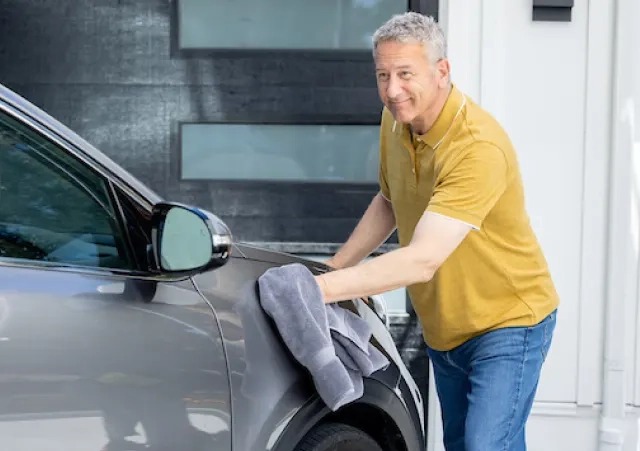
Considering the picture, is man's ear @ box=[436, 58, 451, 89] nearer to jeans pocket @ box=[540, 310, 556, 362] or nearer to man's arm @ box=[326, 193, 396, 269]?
man's arm @ box=[326, 193, 396, 269]

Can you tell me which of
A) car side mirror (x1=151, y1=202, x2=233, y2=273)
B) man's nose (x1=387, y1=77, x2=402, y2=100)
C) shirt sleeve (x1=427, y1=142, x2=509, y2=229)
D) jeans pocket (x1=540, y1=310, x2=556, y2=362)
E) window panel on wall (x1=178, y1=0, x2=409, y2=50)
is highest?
window panel on wall (x1=178, y1=0, x2=409, y2=50)

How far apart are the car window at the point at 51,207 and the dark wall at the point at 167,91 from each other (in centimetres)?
263

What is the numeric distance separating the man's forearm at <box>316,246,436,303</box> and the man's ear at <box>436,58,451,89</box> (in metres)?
0.52

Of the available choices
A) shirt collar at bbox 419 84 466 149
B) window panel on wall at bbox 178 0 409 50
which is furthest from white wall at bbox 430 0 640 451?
shirt collar at bbox 419 84 466 149

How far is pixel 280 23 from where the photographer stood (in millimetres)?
4820

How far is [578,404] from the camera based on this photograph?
4656 mm

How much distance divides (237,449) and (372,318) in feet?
2.60

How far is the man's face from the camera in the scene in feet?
8.00

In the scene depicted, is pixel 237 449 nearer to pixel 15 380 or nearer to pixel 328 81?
pixel 15 380

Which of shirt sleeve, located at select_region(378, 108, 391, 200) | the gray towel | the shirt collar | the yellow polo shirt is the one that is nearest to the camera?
the gray towel

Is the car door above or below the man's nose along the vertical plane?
below

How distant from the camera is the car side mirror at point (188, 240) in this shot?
2.05m

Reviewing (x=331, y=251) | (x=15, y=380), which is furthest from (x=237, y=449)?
(x=331, y=251)

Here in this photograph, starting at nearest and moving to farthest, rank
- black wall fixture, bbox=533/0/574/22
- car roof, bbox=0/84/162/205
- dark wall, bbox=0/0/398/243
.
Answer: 1. car roof, bbox=0/84/162/205
2. black wall fixture, bbox=533/0/574/22
3. dark wall, bbox=0/0/398/243
